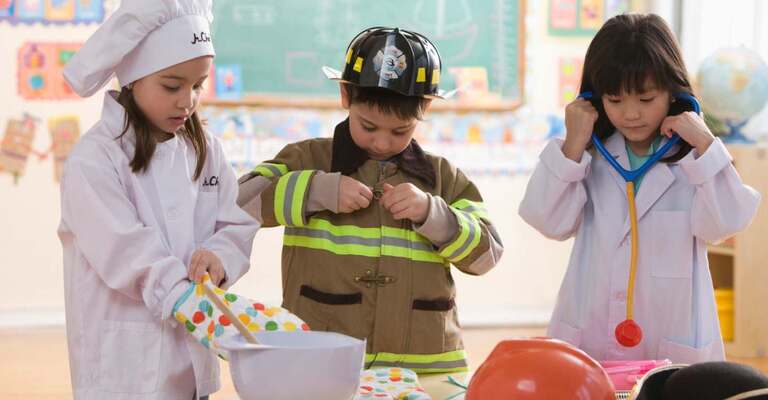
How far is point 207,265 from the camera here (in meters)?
1.51

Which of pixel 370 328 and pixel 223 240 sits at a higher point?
pixel 223 240

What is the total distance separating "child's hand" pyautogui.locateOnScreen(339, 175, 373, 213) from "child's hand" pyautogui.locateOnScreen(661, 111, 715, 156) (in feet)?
1.74

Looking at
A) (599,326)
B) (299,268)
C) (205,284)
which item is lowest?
(599,326)

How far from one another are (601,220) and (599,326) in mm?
189

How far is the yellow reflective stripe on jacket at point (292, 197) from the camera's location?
5.52 feet

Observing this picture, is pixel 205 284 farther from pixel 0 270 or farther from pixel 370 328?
pixel 0 270

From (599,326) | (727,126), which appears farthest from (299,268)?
(727,126)

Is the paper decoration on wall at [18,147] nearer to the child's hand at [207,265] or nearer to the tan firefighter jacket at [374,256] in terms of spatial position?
the tan firefighter jacket at [374,256]

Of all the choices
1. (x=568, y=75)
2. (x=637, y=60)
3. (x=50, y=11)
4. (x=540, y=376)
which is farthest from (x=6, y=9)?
(x=540, y=376)

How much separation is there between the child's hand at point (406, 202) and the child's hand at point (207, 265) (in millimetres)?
287

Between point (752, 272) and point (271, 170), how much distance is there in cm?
265

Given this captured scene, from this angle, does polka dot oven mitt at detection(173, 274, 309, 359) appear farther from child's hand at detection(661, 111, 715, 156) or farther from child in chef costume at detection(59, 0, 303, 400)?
child's hand at detection(661, 111, 715, 156)

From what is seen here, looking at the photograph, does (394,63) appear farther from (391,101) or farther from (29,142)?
(29,142)

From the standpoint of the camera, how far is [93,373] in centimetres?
152
